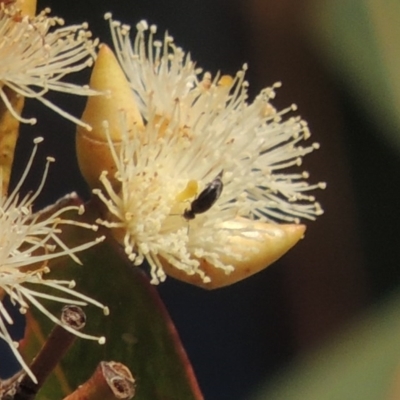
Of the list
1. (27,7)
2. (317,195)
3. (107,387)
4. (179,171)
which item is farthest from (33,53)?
(317,195)

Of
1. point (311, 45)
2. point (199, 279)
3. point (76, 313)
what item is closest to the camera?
point (76, 313)

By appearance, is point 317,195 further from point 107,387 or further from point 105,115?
point 107,387

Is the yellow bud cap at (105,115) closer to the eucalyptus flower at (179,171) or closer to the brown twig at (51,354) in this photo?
the eucalyptus flower at (179,171)

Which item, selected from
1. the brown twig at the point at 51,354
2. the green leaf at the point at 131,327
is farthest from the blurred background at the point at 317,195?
the brown twig at the point at 51,354

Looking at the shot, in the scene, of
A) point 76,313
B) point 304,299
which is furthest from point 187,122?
point 304,299

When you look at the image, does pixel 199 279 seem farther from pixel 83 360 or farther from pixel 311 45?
pixel 311 45

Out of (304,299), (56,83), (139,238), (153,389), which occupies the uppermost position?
(56,83)
